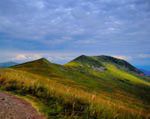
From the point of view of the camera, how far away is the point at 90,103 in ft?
44.7

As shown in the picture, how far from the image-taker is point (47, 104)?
1481 centimetres

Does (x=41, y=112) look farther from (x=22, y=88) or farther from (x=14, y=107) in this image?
(x=22, y=88)

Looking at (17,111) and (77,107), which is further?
(77,107)

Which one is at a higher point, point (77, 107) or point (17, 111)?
point (77, 107)

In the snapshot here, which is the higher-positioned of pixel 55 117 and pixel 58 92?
pixel 58 92

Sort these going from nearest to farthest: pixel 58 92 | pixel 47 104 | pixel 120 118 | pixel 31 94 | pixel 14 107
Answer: pixel 120 118 < pixel 14 107 < pixel 47 104 < pixel 58 92 < pixel 31 94

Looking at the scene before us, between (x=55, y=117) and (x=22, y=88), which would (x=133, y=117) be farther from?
(x=22, y=88)

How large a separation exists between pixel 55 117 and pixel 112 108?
122 inches

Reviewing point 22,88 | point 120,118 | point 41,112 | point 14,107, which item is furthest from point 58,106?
point 22,88

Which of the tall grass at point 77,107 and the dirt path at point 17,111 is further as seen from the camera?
the tall grass at point 77,107

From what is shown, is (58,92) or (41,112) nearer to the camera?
(41,112)

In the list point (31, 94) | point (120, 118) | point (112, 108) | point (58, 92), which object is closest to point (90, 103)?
point (112, 108)

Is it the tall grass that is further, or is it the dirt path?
the tall grass

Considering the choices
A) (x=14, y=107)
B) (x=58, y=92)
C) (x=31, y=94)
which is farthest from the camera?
(x=31, y=94)
